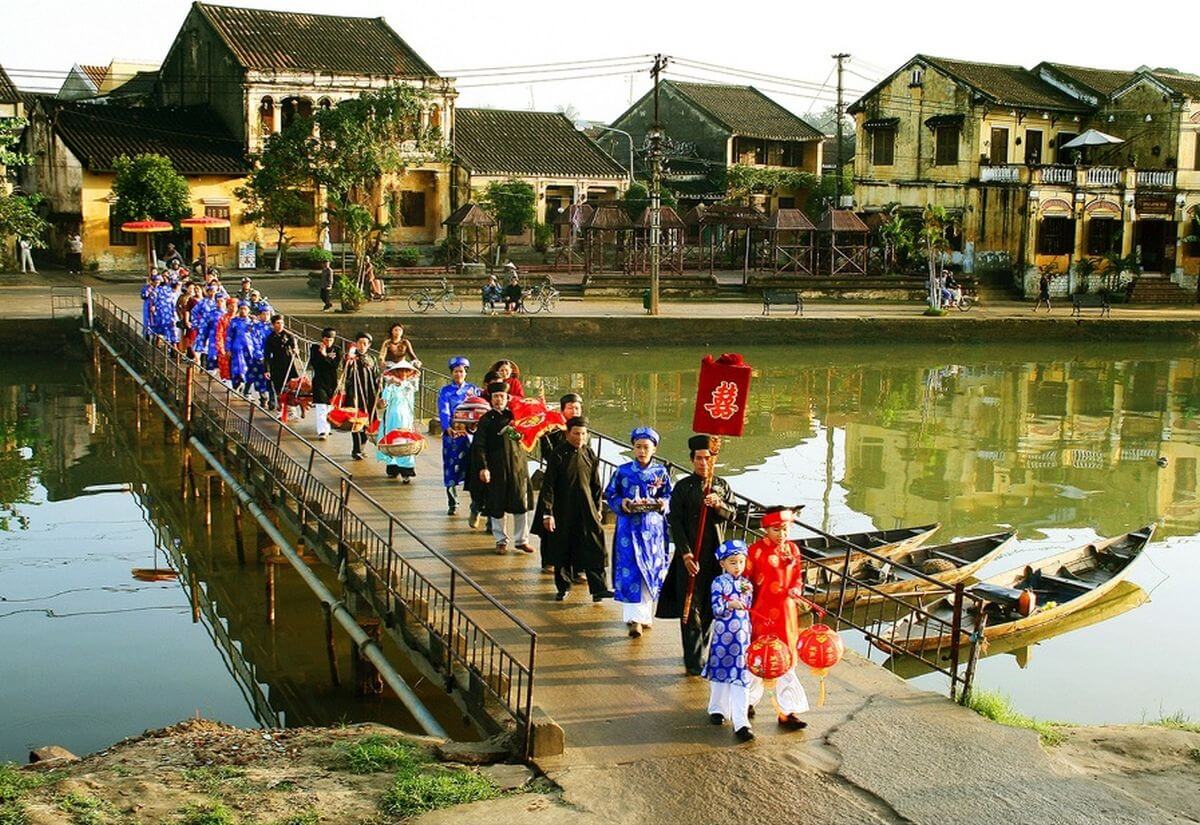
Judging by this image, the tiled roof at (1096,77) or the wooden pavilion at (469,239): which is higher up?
the tiled roof at (1096,77)

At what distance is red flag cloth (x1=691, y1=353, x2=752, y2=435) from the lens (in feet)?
32.3

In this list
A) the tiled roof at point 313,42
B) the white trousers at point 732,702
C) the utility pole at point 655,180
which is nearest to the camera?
the white trousers at point 732,702

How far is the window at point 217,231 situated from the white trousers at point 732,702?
3886cm

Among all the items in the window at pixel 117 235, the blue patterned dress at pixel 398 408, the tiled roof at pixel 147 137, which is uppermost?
the tiled roof at pixel 147 137

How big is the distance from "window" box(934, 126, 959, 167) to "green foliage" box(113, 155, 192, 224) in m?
26.9

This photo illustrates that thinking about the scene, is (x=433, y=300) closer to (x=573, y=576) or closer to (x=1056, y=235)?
(x=1056, y=235)

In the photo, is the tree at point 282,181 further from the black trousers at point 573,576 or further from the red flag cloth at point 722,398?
the red flag cloth at point 722,398

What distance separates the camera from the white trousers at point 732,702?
8.20 metres

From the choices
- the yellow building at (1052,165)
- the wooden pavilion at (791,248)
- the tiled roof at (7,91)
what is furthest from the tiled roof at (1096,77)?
the tiled roof at (7,91)

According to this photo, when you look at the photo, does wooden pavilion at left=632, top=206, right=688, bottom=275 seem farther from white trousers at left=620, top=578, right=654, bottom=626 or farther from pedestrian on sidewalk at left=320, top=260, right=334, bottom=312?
white trousers at left=620, top=578, right=654, bottom=626

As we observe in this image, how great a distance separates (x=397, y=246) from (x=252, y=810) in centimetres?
4150

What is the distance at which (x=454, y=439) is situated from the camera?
13.2m

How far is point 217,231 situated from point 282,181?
296 inches

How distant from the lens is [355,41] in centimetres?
4891
